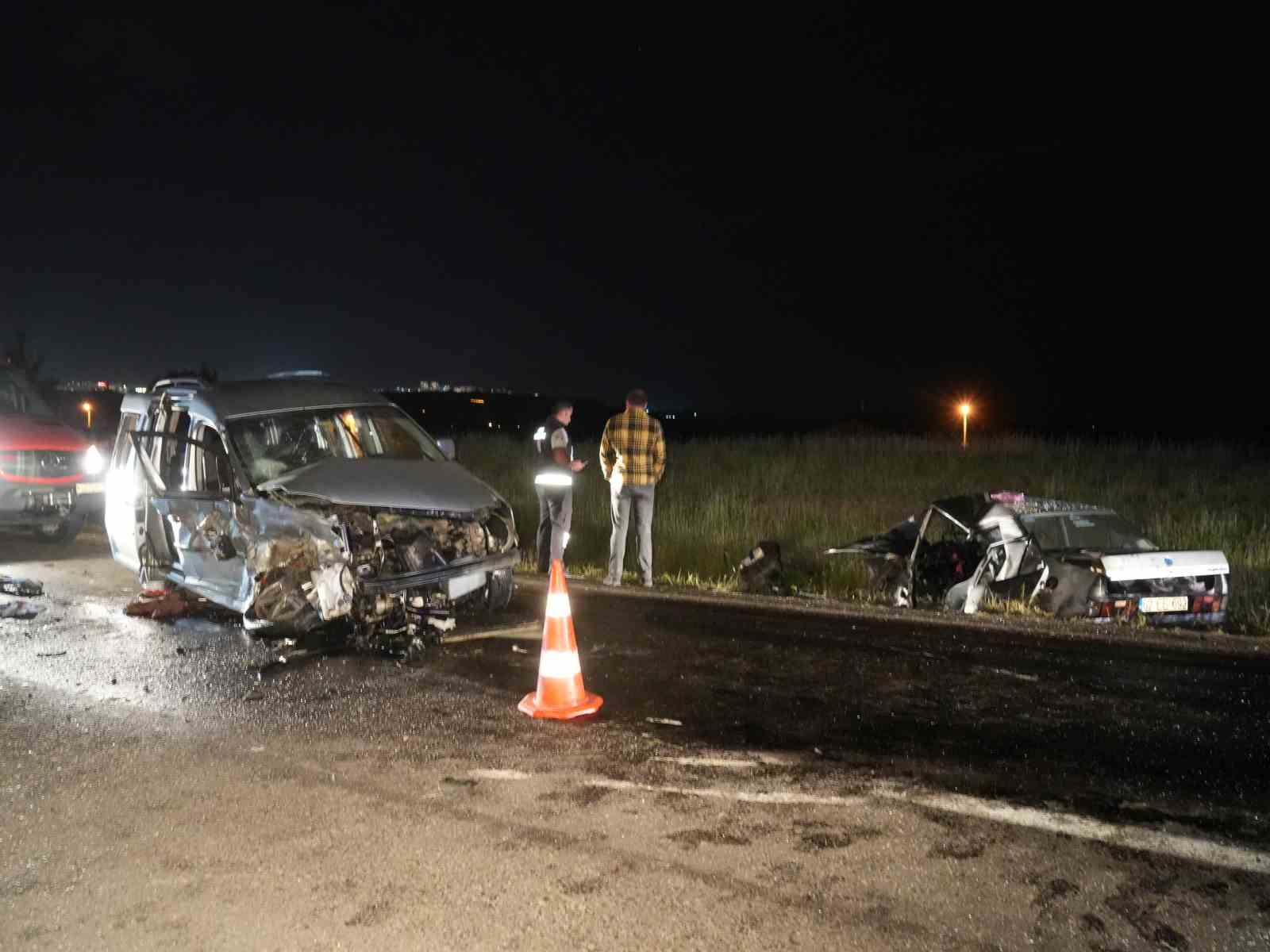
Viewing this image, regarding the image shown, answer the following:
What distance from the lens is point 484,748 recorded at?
213 inches

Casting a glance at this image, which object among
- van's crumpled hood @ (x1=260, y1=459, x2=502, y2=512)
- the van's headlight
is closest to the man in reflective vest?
van's crumpled hood @ (x1=260, y1=459, x2=502, y2=512)

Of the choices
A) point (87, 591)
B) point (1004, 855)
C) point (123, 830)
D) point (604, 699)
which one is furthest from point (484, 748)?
point (87, 591)

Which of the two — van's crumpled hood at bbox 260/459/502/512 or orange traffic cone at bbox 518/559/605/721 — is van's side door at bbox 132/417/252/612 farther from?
orange traffic cone at bbox 518/559/605/721

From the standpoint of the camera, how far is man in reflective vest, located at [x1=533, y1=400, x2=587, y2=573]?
37.8 feet

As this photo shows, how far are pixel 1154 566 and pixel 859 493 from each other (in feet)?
37.5

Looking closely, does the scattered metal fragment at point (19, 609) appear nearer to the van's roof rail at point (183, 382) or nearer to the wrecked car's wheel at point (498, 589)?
the van's roof rail at point (183, 382)

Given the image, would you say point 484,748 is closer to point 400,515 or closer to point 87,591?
point 400,515

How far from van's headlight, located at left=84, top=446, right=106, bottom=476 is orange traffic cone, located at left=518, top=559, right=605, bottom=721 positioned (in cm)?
949

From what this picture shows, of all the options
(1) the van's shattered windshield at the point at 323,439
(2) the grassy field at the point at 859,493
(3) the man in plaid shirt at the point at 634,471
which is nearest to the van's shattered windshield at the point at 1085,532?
(2) the grassy field at the point at 859,493

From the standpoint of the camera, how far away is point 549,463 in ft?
38.0

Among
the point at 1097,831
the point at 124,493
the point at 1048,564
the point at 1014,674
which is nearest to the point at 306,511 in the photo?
the point at 124,493

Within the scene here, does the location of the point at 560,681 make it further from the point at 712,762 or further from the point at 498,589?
the point at 498,589

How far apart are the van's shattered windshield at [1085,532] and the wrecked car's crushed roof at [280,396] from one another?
5822 mm

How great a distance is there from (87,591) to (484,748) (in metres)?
6.29
